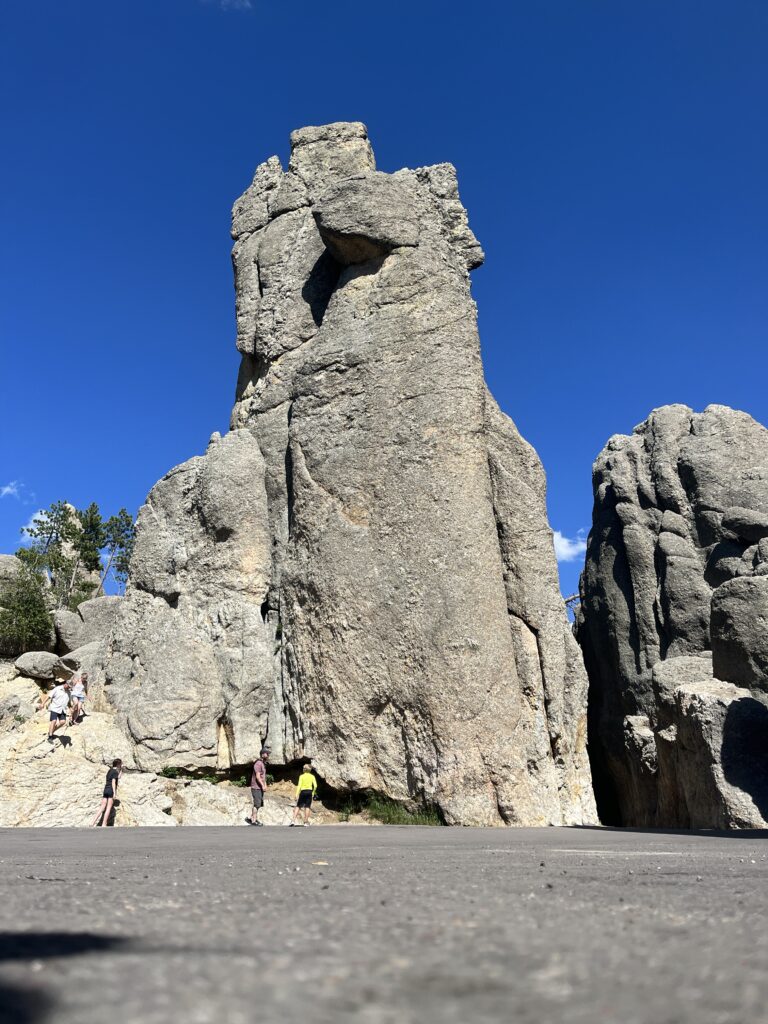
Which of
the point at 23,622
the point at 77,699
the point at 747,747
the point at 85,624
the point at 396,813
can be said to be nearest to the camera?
the point at 747,747

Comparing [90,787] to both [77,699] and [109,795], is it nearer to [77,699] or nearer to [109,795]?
[109,795]

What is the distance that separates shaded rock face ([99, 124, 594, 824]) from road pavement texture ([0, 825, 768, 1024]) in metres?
13.5

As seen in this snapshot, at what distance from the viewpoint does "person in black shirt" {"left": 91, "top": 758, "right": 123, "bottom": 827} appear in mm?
14383

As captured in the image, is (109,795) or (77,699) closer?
(109,795)

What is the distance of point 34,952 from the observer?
205 cm

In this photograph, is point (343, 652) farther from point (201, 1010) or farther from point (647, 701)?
point (201, 1010)

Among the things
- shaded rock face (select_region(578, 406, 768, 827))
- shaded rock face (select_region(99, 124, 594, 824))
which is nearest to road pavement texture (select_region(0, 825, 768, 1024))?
shaded rock face (select_region(99, 124, 594, 824))

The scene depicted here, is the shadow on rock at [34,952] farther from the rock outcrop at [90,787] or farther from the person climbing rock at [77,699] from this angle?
the person climbing rock at [77,699]

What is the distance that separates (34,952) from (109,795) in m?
13.4

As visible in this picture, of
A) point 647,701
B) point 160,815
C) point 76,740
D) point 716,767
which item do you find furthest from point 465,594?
point 647,701

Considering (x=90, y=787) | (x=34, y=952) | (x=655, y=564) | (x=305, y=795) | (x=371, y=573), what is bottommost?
(x=305, y=795)

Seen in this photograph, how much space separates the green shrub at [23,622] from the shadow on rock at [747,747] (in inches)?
1017

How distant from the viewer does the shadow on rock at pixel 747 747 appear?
13977 mm

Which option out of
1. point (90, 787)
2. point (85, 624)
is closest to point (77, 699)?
point (90, 787)
